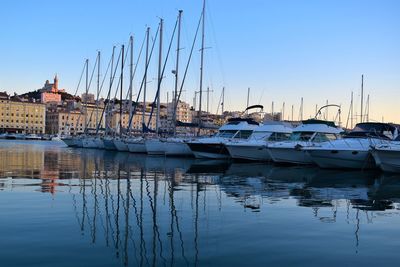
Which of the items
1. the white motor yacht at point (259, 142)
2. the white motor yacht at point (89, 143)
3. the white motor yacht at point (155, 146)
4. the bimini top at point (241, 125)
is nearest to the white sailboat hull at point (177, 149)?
the white motor yacht at point (155, 146)

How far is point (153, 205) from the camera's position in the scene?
15.1 m

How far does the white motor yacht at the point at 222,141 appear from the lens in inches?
1688

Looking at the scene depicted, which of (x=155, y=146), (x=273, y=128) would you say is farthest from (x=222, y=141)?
(x=155, y=146)

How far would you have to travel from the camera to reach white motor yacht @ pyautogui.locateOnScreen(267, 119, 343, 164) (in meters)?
36.4

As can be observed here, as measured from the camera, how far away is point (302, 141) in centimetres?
3744

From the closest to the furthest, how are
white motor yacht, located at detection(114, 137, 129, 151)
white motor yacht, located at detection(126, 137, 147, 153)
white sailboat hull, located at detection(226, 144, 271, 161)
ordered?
white sailboat hull, located at detection(226, 144, 271, 161)
white motor yacht, located at detection(126, 137, 147, 153)
white motor yacht, located at detection(114, 137, 129, 151)

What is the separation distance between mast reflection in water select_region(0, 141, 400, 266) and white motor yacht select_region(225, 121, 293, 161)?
1781 centimetres

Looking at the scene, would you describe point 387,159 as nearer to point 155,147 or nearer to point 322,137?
point 322,137

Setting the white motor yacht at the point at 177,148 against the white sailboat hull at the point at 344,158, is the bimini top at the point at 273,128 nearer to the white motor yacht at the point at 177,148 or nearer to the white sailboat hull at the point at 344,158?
the white motor yacht at the point at 177,148

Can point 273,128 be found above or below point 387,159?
above

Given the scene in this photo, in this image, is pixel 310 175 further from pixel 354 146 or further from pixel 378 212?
pixel 378 212

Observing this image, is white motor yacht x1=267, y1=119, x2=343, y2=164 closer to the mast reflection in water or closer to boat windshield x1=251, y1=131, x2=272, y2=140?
boat windshield x1=251, y1=131, x2=272, y2=140

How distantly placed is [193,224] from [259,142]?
28639mm

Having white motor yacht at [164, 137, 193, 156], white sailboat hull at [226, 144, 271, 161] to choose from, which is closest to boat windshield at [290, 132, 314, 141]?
white sailboat hull at [226, 144, 271, 161]
